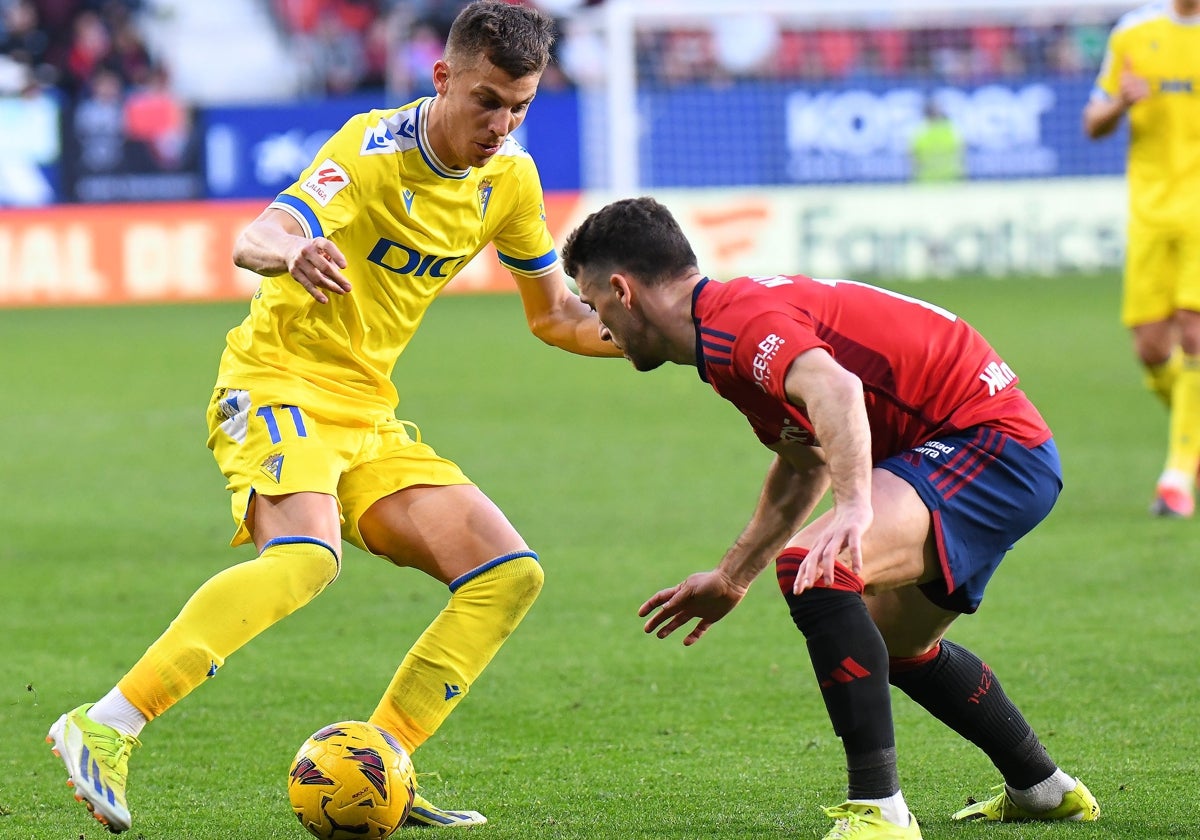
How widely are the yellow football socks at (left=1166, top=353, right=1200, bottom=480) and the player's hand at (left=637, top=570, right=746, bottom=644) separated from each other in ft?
16.1

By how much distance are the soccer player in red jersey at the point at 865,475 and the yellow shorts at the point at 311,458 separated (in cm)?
79

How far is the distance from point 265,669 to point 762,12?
17.4 metres

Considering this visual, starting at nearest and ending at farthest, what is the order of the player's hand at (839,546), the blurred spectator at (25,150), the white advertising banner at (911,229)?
the player's hand at (839,546), the white advertising banner at (911,229), the blurred spectator at (25,150)

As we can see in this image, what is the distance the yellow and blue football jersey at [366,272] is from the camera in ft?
15.2

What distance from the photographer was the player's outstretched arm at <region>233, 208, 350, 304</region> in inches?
160

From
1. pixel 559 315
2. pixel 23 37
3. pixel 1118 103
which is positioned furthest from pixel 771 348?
pixel 23 37

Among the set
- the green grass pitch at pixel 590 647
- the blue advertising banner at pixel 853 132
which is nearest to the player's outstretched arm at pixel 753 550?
the green grass pitch at pixel 590 647

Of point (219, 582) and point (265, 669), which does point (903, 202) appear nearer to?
point (265, 669)

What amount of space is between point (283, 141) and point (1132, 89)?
16394mm

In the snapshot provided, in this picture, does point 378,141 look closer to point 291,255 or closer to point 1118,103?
point 291,255

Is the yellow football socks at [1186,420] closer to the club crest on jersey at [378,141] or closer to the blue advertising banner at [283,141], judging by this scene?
the club crest on jersey at [378,141]

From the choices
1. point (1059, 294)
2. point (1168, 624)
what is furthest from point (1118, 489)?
point (1059, 294)

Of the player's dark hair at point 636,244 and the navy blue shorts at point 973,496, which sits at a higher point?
the player's dark hair at point 636,244

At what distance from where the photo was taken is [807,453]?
4.36 meters
